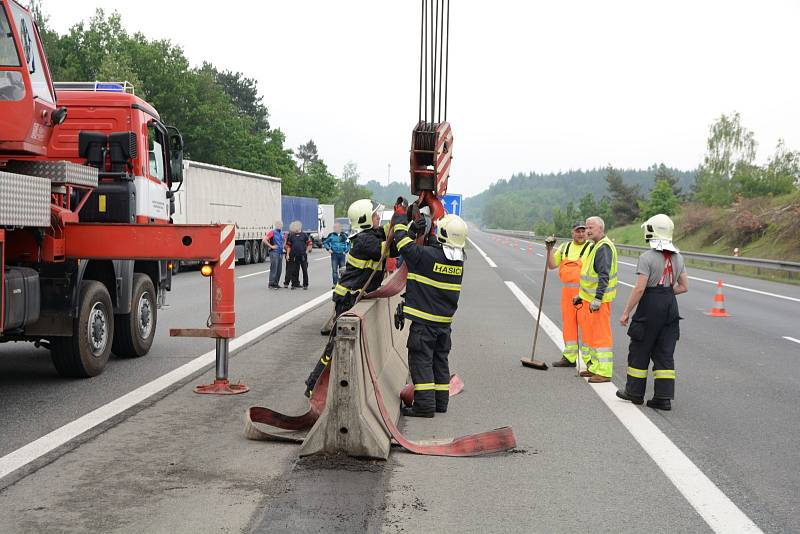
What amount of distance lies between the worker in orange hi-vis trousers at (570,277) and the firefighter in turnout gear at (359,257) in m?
2.85

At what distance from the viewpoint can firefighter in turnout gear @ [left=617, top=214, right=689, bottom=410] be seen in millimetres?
8055

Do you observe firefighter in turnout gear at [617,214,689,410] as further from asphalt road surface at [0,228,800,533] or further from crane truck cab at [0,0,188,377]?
crane truck cab at [0,0,188,377]

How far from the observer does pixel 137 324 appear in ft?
33.6

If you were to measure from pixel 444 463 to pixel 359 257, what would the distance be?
250 centimetres

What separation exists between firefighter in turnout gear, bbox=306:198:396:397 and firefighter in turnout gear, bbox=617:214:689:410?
2.38 meters

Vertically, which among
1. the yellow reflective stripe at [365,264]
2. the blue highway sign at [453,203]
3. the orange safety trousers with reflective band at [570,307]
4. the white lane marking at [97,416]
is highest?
the blue highway sign at [453,203]

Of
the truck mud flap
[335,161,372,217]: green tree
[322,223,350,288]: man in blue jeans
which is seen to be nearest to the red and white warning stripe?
the truck mud flap

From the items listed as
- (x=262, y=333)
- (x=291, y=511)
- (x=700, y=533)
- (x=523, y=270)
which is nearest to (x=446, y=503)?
(x=291, y=511)

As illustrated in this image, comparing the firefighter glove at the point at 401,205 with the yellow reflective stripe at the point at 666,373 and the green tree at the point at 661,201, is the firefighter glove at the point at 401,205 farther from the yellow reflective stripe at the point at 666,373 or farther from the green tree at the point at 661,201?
the green tree at the point at 661,201

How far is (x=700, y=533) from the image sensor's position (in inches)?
182

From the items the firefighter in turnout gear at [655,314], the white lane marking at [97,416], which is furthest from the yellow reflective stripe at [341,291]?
the firefighter in turnout gear at [655,314]

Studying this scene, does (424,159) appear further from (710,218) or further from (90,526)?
(710,218)

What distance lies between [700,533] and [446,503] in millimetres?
1384

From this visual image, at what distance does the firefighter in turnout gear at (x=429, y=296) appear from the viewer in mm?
7324
